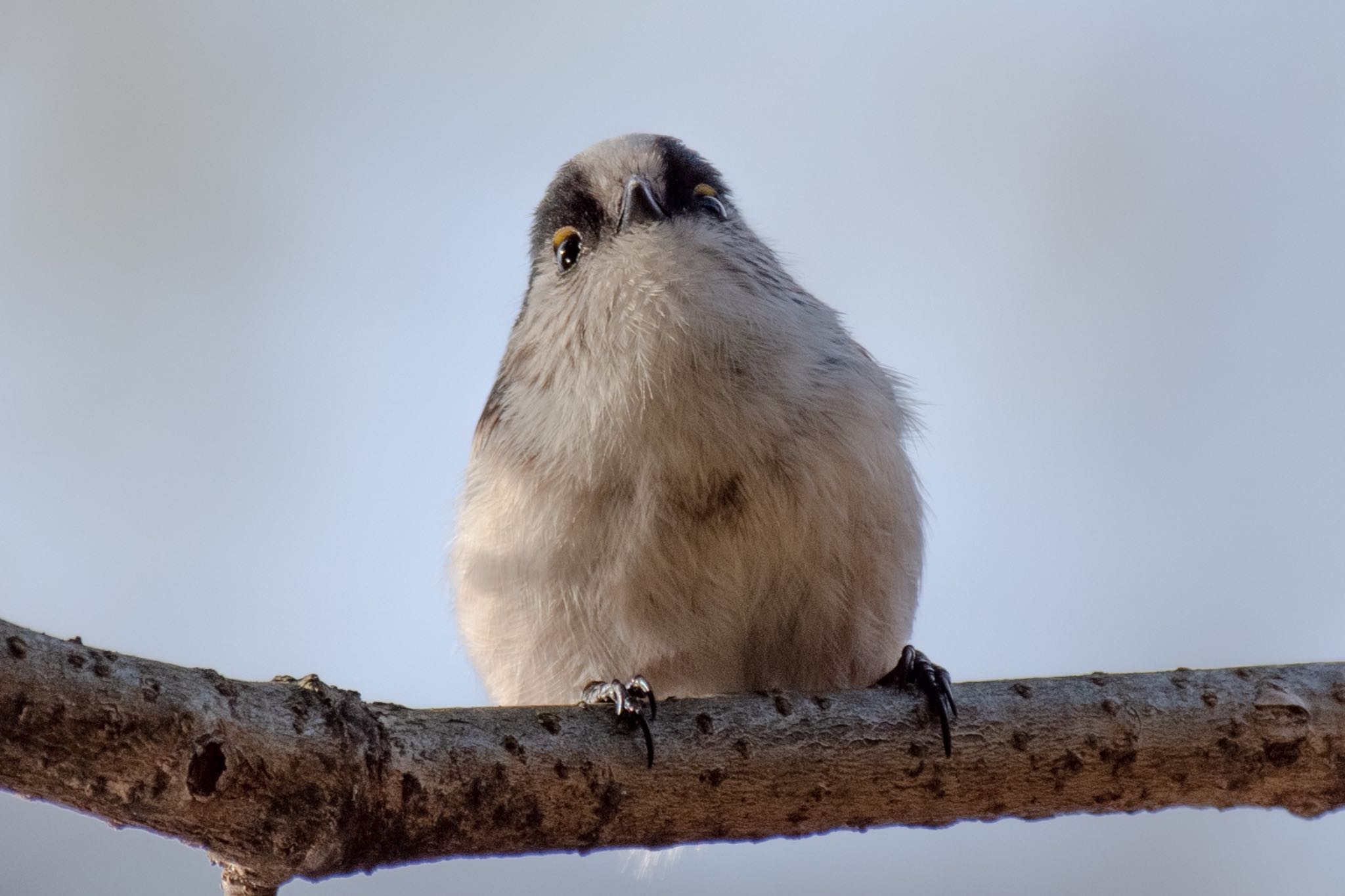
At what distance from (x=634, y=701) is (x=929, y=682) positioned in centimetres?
66

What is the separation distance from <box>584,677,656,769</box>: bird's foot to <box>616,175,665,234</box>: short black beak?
4.08 ft

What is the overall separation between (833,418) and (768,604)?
0.49 meters

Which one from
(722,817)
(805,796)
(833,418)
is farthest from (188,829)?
(833,418)

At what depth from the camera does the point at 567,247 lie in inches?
142

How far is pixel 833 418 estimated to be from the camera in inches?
125

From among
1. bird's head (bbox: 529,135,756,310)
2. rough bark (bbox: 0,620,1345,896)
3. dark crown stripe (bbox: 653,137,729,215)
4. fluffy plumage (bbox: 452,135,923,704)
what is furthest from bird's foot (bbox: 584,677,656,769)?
dark crown stripe (bbox: 653,137,729,215)

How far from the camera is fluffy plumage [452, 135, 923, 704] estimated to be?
304cm

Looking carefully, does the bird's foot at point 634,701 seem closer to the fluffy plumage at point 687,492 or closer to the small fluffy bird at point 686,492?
the small fluffy bird at point 686,492

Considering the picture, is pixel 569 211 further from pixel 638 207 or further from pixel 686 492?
pixel 686 492

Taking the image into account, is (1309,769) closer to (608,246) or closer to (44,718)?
(608,246)

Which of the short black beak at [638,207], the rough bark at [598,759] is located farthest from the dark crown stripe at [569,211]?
the rough bark at [598,759]

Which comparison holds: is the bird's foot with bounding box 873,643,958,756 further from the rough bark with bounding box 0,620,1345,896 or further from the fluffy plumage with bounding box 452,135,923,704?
the fluffy plumage with bounding box 452,135,923,704

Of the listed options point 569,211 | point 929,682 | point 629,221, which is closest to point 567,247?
point 569,211

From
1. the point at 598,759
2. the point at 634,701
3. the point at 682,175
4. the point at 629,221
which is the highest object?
the point at 682,175
